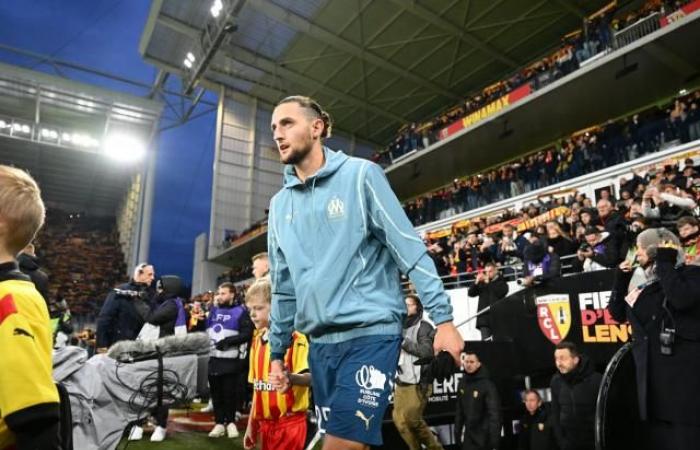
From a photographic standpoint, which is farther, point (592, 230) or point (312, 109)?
point (592, 230)

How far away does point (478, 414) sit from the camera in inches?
210

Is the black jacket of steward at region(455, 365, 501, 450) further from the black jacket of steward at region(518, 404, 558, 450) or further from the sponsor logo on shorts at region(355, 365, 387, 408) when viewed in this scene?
the sponsor logo on shorts at region(355, 365, 387, 408)

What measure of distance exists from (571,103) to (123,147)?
2186cm

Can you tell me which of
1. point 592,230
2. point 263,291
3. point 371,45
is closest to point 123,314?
point 263,291

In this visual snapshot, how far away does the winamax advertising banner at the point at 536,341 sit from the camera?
19.1 feet

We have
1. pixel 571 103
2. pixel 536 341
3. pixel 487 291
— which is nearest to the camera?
pixel 536 341

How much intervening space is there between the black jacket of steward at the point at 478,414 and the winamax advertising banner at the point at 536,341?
545mm

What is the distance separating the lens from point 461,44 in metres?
23.3

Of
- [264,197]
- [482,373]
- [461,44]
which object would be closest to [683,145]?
[482,373]

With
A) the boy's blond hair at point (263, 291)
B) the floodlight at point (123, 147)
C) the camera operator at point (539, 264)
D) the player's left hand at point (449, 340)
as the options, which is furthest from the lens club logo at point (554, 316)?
the floodlight at point (123, 147)

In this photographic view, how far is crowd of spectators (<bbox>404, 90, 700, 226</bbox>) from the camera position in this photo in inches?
530

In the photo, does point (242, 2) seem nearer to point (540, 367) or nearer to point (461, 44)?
point (461, 44)

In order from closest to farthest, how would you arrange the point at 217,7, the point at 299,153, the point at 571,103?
the point at 299,153, the point at 571,103, the point at 217,7

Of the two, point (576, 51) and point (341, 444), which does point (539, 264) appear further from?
point (576, 51)
